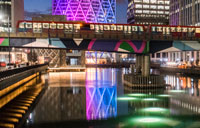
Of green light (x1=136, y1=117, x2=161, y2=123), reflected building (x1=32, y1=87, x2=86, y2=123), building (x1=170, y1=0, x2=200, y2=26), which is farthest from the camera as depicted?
building (x1=170, y1=0, x2=200, y2=26)

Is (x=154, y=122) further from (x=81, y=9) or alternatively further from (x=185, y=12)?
(x=81, y=9)

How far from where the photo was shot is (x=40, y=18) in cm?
8781

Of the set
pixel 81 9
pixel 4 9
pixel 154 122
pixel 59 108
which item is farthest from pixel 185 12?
pixel 154 122

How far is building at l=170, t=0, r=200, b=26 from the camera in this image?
405 feet

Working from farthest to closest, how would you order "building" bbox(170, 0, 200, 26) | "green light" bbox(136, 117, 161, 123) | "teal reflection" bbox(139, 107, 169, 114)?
"building" bbox(170, 0, 200, 26)
"teal reflection" bbox(139, 107, 169, 114)
"green light" bbox(136, 117, 161, 123)

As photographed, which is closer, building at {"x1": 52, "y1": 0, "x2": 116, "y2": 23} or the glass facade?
the glass facade

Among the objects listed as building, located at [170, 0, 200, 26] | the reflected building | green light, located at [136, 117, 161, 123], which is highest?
building, located at [170, 0, 200, 26]

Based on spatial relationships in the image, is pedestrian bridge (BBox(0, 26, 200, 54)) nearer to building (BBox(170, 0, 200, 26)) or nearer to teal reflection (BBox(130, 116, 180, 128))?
teal reflection (BBox(130, 116, 180, 128))

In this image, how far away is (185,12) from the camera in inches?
5404

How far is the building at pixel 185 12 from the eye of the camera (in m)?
124

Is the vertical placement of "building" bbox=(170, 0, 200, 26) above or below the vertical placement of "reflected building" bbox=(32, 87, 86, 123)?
above

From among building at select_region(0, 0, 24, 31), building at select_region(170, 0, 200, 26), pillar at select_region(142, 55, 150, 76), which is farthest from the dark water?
building at select_region(0, 0, 24, 31)

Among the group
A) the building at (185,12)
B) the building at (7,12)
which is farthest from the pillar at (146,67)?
the building at (7,12)

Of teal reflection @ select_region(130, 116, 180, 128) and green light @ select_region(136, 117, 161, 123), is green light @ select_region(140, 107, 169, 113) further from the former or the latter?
green light @ select_region(136, 117, 161, 123)
